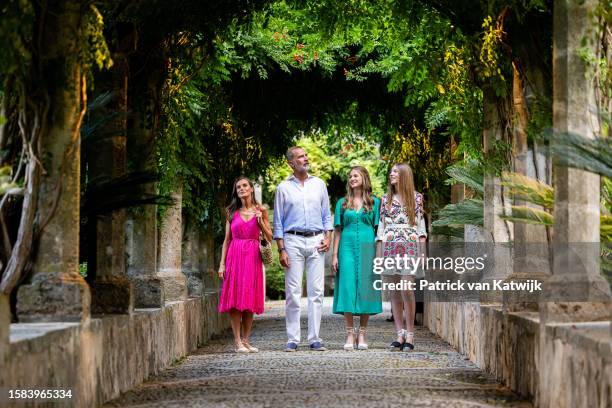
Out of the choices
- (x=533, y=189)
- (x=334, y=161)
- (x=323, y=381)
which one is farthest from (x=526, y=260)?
(x=334, y=161)

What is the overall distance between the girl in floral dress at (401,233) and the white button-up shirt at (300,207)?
22.0 inches

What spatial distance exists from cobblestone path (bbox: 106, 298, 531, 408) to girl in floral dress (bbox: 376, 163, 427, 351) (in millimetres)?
330

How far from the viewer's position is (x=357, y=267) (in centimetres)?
1203

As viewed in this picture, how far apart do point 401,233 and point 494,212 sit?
1.41m

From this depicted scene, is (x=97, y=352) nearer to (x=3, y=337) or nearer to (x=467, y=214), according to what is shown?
(x=3, y=337)

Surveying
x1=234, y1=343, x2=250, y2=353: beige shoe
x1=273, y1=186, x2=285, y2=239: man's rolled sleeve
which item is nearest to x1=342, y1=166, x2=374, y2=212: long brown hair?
x1=273, y1=186, x2=285, y2=239: man's rolled sleeve

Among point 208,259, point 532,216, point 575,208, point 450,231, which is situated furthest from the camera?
point 208,259

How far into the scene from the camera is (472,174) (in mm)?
11109

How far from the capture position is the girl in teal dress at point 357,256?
1199 centimetres

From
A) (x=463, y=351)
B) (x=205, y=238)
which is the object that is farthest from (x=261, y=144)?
(x=463, y=351)

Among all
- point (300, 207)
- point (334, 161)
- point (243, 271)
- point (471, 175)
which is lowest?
point (243, 271)

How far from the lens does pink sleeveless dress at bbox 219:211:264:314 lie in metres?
11.9

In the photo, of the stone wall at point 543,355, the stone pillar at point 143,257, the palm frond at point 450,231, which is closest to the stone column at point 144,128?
the stone pillar at point 143,257

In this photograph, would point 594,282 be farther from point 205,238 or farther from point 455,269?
point 205,238
